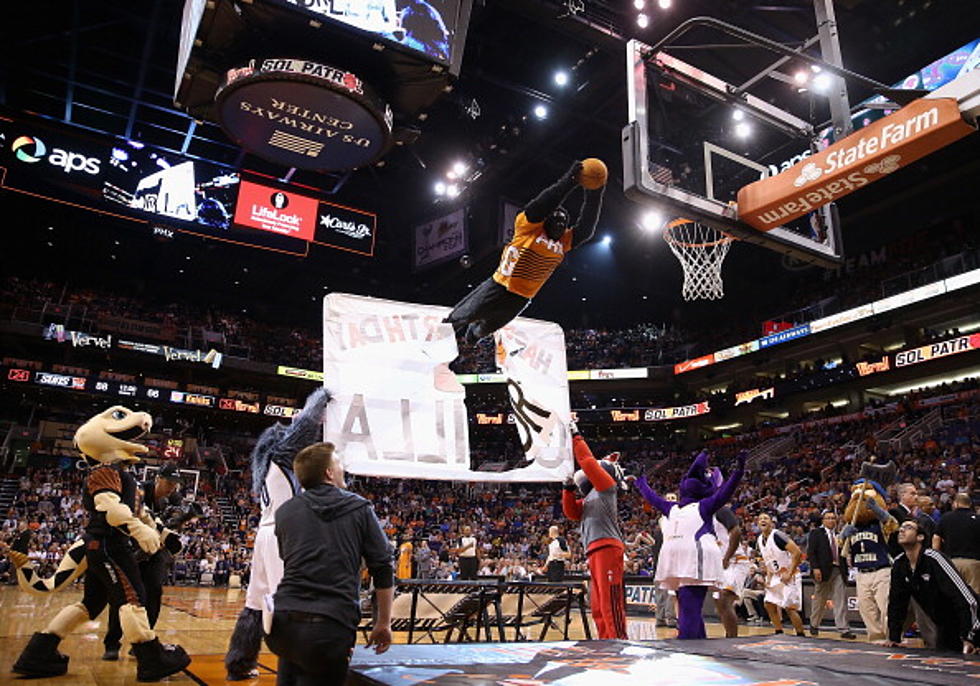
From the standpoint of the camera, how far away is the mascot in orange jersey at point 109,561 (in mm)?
4488

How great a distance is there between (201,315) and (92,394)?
6.34 meters

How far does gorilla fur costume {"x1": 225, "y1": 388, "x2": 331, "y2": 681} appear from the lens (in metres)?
4.33

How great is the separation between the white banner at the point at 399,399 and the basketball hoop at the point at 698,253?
227 inches

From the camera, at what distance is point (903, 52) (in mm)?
15617

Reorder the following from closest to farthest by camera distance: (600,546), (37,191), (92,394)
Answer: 1. (600,546)
2. (37,191)
3. (92,394)

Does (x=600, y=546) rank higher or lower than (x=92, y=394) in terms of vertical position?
lower

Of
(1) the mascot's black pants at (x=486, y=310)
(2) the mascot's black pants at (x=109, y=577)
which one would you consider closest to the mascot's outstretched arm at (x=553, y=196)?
(1) the mascot's black pants at (x=486, y=310)

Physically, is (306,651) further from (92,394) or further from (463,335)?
(92,394)

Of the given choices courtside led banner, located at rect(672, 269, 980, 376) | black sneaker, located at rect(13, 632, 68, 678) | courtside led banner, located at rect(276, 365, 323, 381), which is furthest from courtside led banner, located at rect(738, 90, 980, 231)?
courtside led banner, located at rect(276, 365, 323, 381)

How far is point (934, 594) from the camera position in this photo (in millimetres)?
6211

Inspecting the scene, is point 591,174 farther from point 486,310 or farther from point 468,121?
point 468,121

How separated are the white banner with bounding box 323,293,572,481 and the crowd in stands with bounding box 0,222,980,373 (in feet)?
67.3

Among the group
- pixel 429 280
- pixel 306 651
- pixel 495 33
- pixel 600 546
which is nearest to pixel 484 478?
pixel 600 546

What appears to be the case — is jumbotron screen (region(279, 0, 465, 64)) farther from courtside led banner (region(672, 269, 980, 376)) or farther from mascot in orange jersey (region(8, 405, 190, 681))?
courtside led banner (region(672, 269, 980, 376))
